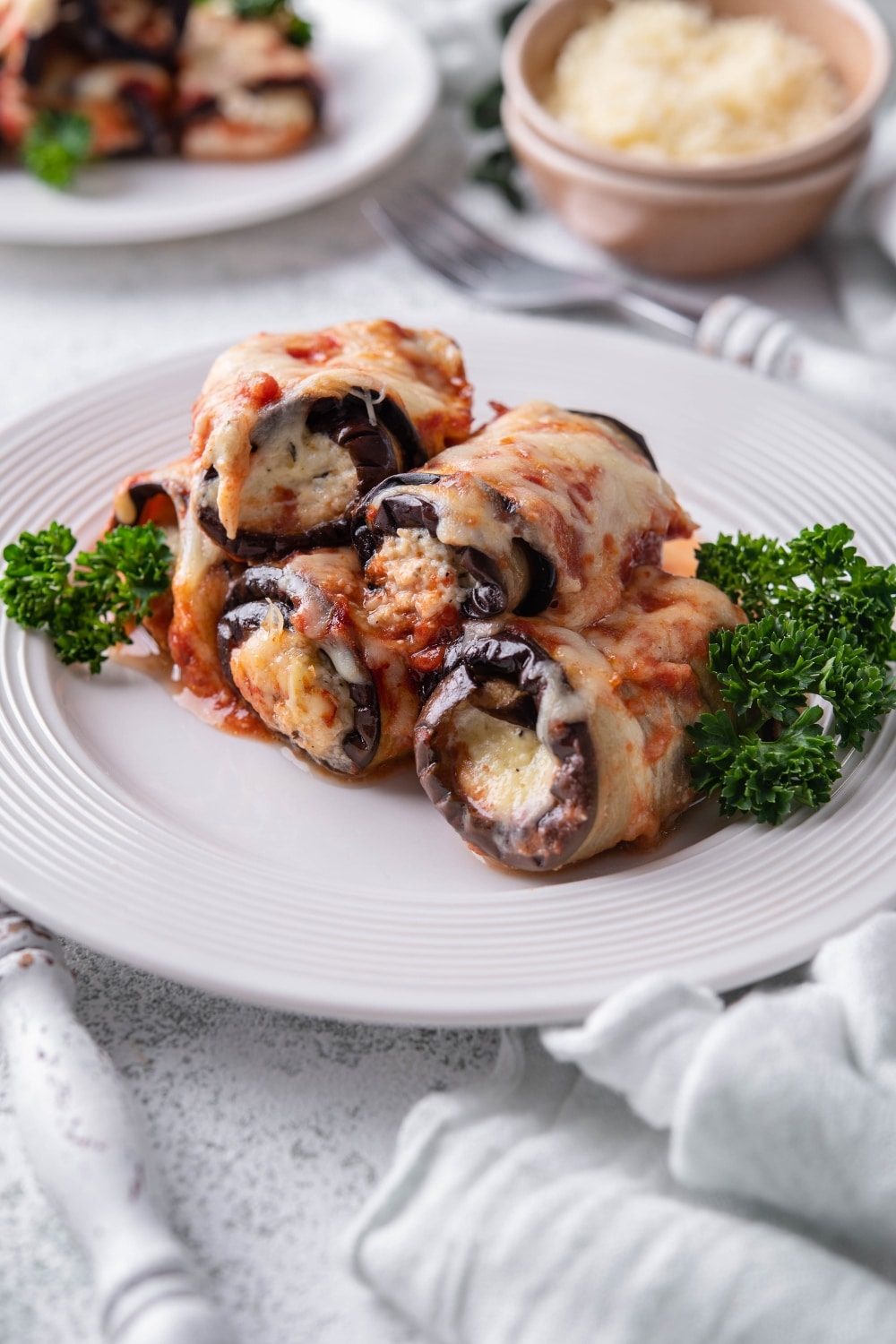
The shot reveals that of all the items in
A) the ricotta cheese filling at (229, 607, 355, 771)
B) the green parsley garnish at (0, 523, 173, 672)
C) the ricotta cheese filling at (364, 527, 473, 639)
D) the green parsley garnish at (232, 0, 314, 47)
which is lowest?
the green parsley garnish at (0, 523, 173, 672)

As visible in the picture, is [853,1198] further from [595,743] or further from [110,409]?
[110,409]

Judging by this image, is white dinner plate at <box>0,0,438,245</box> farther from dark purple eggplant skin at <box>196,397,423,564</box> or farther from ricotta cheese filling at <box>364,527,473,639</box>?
ricotta cheese filling at <box>364,527,473,639</box>

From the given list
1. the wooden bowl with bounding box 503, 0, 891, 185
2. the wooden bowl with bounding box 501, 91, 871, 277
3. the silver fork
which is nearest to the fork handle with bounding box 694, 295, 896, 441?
the silver fork

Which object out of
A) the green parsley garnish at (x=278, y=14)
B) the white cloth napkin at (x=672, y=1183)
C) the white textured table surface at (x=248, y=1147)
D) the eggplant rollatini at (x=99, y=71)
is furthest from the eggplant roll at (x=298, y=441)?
the green parsley garnish at (x=278, y=14)

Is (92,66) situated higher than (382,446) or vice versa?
(382,446)

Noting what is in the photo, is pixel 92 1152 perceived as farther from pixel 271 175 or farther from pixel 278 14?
pixel 278 14

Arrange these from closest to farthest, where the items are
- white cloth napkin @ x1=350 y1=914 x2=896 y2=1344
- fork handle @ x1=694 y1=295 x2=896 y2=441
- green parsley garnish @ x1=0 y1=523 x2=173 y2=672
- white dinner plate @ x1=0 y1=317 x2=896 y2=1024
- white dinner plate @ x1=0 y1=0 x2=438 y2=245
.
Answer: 1. white cloth napkin @ x1=350 y1=914 x2=896 y2=1344
2. white dinner plate @ x1=0 y1=317 x2=896 y2=1024
3. green parsley garnish @ x1=0 y1=523 x2=173 y2=672
4. fork handle @ x1=694 y1=295 x2=896 y2=441
5. white dinner plate @ x1=0 y1=0 x2=438 y2=245

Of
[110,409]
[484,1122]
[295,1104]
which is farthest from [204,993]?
[110,409]
